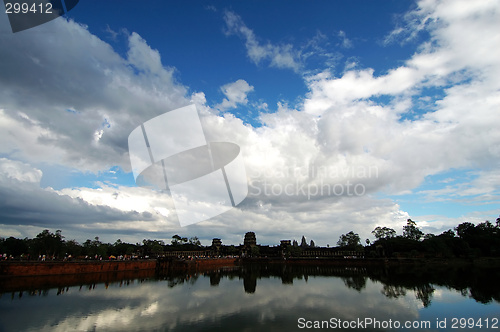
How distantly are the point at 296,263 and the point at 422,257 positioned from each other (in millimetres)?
37579

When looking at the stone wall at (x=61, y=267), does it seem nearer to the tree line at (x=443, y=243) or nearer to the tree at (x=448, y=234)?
the tree line at (x=443, y=243)

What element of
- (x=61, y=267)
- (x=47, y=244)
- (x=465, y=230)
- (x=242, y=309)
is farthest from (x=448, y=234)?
(x=47, y=244)

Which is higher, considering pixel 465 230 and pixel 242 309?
pixel 465 230

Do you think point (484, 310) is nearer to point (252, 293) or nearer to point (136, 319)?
point (252, 293)

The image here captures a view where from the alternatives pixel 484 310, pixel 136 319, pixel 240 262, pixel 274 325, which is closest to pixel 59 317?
pixel 136 319

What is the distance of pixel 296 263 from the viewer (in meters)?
90.9

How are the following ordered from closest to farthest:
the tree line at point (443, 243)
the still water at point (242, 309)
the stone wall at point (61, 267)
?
1. the still water at point (242, 309)
2. the stone wall at point (61, 267)
3. the tree line at point (443, 243)

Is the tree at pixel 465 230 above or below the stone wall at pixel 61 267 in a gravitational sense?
above

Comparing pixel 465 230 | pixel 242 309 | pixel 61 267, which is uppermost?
pixel 465 230

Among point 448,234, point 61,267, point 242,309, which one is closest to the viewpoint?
point 242,309

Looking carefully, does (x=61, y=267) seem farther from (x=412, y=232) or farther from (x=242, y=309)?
(x=412, y=232)

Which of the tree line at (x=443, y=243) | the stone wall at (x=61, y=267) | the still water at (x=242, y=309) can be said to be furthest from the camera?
the tree line at (x=443, y=243)

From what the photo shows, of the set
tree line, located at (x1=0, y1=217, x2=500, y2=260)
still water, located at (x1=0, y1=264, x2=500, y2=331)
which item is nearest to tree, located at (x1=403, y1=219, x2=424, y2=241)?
tree line, located at (x1=0, y1=217, x2=500, y2=260)

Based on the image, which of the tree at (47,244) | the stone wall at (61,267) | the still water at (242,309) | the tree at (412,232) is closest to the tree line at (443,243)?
the tree at (412,232)
